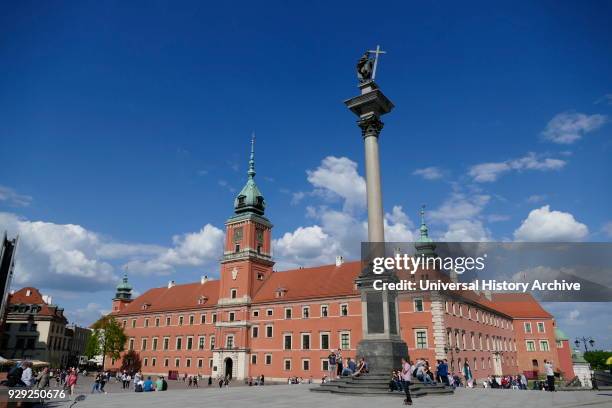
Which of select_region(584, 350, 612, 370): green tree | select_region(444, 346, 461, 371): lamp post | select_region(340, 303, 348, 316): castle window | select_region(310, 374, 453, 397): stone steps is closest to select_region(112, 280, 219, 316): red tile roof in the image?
select_region(340, 303, 348, 316): castle window

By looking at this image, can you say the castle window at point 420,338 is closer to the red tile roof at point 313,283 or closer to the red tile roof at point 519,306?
the red tile roof at point 313,283

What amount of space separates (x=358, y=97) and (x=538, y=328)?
6744 centimetres

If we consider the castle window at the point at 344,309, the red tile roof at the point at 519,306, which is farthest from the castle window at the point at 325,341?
the red tile roof at the point at 519,306

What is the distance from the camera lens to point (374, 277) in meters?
19.0

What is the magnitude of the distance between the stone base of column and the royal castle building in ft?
77.2

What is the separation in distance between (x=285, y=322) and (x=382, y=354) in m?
38.6

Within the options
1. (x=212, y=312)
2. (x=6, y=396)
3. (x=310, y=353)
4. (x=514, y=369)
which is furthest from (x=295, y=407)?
(x=514, y=369)

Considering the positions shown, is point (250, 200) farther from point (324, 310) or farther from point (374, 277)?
point (374, 277)

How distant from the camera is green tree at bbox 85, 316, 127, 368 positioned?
66188mm

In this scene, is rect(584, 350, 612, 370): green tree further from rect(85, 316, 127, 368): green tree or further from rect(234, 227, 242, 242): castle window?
rect(85, 316, 127, 368): green tree

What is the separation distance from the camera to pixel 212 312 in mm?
63219

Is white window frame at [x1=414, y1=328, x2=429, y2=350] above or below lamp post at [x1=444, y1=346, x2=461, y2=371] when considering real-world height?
above

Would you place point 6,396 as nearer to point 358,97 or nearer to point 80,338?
point 358,97

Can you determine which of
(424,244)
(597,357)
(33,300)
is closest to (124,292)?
(33,300)
